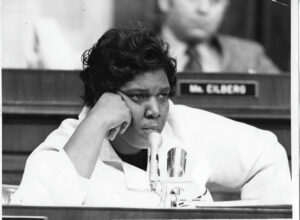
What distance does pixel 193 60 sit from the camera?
272cm

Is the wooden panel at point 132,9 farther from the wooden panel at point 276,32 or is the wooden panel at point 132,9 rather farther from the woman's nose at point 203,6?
the wooden panel at point 276,32

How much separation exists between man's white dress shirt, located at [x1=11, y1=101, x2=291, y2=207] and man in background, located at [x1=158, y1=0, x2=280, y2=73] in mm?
185

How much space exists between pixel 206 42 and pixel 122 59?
0.41 metres

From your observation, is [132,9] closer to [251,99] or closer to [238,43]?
[238,43]

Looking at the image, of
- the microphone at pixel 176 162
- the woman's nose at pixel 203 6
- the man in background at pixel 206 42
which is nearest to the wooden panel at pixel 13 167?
the microphone at pixel 176 162

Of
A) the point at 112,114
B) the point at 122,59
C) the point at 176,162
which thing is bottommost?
the point at 176,162

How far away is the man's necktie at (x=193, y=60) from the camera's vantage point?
2705mm

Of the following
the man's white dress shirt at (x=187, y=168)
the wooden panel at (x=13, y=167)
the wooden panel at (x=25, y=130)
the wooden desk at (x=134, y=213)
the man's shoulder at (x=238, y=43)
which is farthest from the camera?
the man's shoulder at (x=238, y=43)

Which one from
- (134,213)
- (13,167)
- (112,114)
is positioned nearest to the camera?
(134,213)

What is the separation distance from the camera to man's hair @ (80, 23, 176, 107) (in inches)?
94.6

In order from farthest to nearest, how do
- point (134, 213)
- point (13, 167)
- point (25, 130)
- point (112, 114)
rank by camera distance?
point (25, 130) < point (13, 167) < point (112, 114) < point (134, 213)

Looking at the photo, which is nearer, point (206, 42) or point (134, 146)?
point (134, 146)

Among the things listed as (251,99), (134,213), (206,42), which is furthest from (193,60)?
(134,213)

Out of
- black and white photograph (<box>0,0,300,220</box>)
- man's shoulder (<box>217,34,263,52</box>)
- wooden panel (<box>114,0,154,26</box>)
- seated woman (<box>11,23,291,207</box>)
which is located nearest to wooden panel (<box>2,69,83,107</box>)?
black and white photograph (<box>0,0,300,220</box>)
